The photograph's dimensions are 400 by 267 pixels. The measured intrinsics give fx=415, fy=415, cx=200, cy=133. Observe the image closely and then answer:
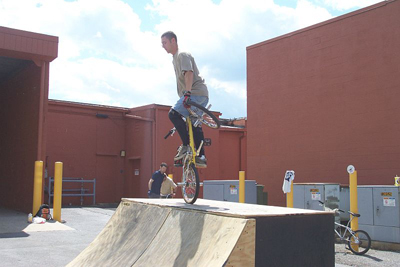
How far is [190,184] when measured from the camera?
5965 millimetres

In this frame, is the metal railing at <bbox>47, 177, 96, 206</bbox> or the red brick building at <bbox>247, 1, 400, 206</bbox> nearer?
the red brick building at <bbox>247, 1, 400, 206</bbox>

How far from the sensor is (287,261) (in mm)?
4480

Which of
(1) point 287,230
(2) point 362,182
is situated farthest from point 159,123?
(1) point 287,230

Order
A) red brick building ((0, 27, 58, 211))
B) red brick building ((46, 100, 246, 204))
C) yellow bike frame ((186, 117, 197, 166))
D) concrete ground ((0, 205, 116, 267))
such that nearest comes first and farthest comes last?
yellow bike frame ((186, 117, 197, 166))
concrete ground ((0, 205, 116, 267))
red brick building ((0, 27, 58, 211))
red brick building ((46, 100, 246, 204))

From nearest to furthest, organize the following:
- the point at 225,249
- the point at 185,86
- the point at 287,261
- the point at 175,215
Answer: the point at 225,249
the point at 287,261
the point at 175,215
the point at 185,86

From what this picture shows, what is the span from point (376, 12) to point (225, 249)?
37.3 ft

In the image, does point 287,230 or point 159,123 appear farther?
point 159,123

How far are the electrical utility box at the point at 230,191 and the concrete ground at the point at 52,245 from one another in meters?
3.48

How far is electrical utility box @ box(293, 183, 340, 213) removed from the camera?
11.4 metres

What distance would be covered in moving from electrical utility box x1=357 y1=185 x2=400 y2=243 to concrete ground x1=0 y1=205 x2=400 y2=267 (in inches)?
20.8

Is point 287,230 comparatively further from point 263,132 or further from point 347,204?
point 263,132

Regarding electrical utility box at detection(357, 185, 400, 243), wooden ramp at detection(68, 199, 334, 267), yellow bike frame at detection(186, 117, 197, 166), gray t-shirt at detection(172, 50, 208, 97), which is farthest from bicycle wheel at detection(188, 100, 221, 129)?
electrical utility box at detection(357, 185, 400, 243)

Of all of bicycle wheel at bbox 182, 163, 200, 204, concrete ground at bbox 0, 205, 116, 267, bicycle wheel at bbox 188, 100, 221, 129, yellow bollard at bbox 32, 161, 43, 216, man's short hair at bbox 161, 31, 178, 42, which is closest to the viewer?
bicycle wheel at bbox 188, 100, 221, 129

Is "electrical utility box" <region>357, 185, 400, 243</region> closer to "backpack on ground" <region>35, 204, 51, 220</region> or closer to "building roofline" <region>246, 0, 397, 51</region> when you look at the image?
"building roofline" <region>246, 0, 397, 51</region>
